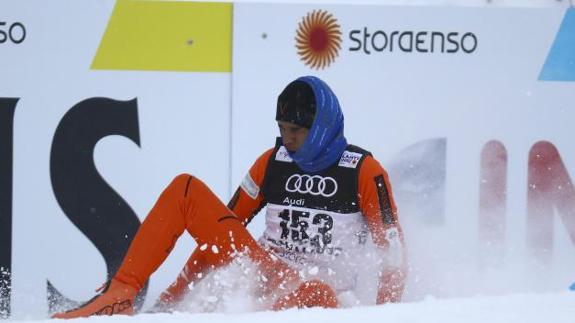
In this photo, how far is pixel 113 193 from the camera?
12.6 feet

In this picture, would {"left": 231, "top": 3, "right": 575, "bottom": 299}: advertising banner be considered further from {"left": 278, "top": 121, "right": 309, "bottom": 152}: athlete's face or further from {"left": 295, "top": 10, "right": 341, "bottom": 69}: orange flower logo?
{"left": 278, "top": 121, "right": 309, "bottom": 152}: athlete's face

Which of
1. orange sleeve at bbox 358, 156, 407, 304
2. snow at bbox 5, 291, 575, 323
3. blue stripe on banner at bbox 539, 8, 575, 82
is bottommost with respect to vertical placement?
snow at bbox 5, 291, 575, 323

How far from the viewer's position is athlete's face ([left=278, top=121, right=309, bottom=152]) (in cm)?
299

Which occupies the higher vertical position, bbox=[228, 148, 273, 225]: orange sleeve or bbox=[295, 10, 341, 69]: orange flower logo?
bbox=[295, 10, 341, 69]: orange flower logo

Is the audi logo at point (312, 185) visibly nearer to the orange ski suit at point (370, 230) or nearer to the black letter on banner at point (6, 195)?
the orange ski suit at point (370, 230)

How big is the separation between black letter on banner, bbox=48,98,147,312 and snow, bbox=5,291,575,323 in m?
1.64

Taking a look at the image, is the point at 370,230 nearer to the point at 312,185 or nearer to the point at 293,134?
the point at 312,185

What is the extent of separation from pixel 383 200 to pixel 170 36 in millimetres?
1333

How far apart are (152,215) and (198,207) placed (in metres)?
0.14

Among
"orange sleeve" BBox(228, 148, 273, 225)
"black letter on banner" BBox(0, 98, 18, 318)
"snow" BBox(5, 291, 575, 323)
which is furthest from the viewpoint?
"black letter on banner" BBox(0, 98, 18, 318)

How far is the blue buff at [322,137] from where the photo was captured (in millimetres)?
2959

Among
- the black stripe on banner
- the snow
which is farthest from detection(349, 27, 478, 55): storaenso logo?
the snow

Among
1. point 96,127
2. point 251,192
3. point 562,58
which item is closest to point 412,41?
point 562,58

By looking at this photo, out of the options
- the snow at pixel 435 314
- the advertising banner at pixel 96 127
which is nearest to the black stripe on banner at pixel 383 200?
the snow at pixel 435 314
